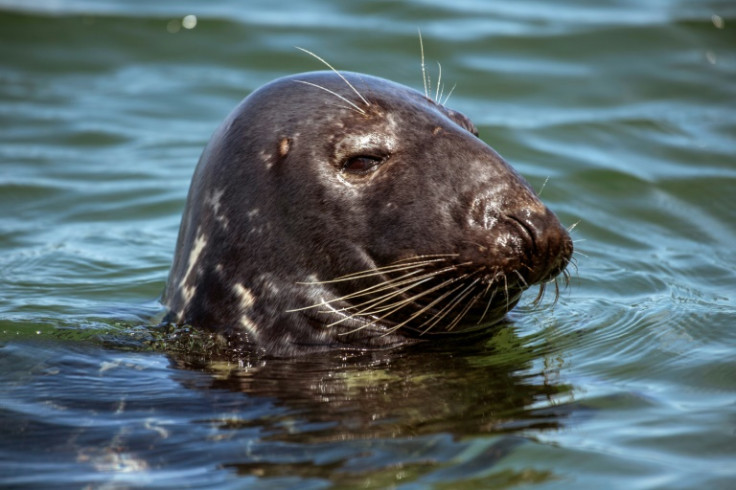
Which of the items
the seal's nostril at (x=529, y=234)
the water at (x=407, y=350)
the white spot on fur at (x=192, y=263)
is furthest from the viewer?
the white spot on fur at (x=192, y=263)

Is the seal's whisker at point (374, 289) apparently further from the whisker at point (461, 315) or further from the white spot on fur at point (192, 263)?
the white spot on fur at point (192, 263)

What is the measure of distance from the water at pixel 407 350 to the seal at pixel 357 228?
0.25 m

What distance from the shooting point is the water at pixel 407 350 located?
15.5 feet

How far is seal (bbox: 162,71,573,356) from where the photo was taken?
5469mm

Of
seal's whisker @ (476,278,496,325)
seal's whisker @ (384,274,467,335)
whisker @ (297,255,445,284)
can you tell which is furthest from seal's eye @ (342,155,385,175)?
seal's whisker @ (476,278,496,325)

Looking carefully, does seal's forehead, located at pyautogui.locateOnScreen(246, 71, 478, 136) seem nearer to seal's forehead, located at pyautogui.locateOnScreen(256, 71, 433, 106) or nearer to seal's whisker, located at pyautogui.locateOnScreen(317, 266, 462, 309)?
seal's forehead, located at pyautogui.locateOnScreen(256, 71, 433, 106)

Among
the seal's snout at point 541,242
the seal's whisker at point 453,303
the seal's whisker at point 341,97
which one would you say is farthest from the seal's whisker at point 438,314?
the seal's whisker at point 341,97

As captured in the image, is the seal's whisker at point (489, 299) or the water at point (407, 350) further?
the seal's whisker at point (489, 299)

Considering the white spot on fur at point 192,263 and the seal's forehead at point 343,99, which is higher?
the seal's forehead at point 343,99

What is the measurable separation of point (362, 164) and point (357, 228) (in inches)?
13.2

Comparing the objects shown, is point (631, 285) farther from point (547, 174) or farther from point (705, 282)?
point (547, 174)

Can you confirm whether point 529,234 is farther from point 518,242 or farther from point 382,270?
point 382,270

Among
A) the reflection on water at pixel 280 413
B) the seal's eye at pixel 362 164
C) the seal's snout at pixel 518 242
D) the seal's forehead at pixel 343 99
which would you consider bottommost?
the reflection on water at pixel 280 413

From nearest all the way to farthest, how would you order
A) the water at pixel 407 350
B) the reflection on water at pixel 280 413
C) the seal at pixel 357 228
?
1. the reflection on water at pixel 280 413
2. the water at pixel 407 350
3. the seal at pixel 357 228
